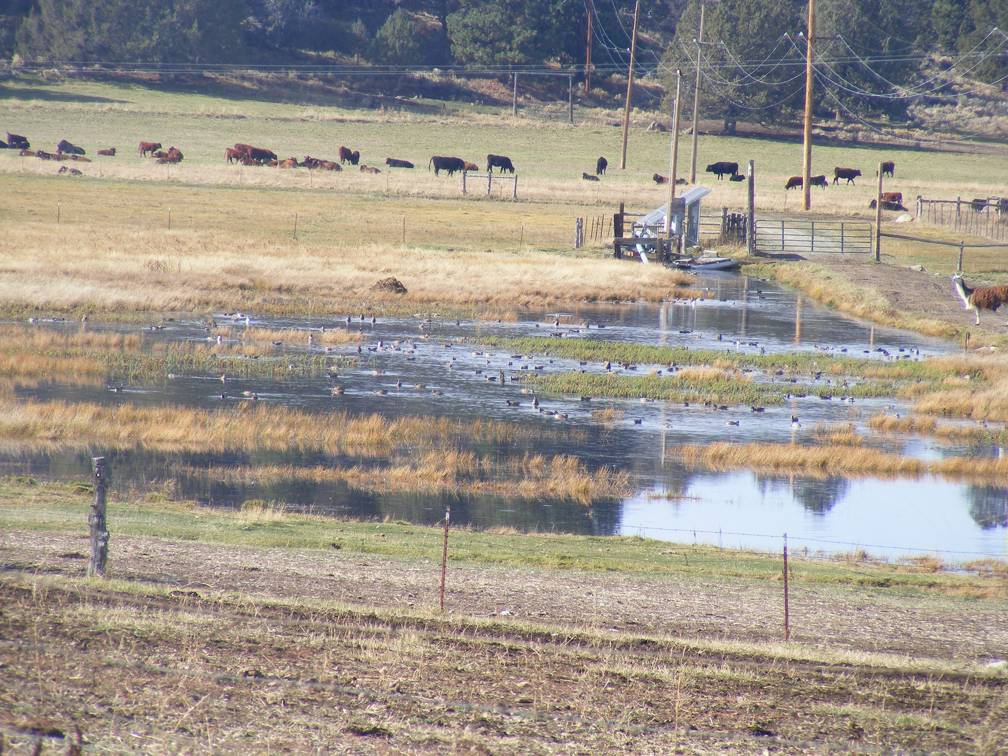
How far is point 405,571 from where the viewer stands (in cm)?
1333

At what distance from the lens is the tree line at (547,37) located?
109 meters

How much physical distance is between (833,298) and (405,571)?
101 ft

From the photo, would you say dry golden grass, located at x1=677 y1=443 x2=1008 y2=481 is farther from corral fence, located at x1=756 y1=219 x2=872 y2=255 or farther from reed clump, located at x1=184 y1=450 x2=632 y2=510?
corral fence, located at x1=756 y1=219 x2=872 y2=255

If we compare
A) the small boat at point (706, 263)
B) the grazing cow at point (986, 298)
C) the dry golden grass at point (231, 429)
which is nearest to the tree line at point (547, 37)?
the small boat at point (706, 263)

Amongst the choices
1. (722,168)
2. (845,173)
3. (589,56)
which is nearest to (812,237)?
(845,173)

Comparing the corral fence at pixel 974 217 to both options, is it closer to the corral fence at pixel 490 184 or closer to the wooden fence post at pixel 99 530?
the corral fence at pixel 490 184

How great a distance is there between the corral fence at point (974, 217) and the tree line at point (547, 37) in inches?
1624

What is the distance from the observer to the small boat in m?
49.1

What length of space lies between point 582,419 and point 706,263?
25821 mm

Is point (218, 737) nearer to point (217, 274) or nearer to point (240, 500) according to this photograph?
point (240, 500)

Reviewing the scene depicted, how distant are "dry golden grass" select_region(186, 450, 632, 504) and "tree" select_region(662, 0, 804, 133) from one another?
88663 mm

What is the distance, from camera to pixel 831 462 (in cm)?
2188

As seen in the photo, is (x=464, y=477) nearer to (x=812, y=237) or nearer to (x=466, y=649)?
(x=466, y=649)

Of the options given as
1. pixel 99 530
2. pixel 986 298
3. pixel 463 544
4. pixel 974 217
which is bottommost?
pixel 463 544
